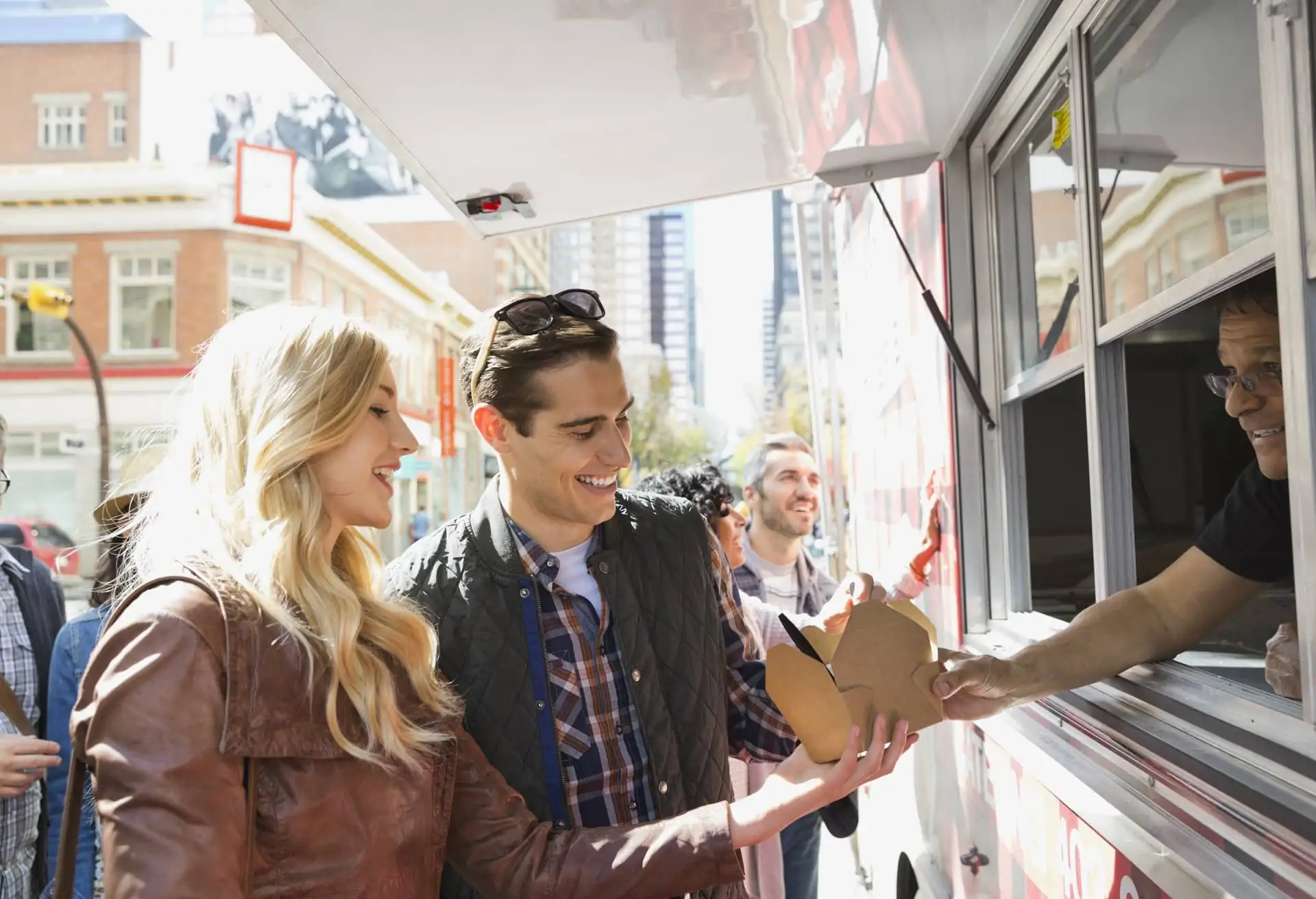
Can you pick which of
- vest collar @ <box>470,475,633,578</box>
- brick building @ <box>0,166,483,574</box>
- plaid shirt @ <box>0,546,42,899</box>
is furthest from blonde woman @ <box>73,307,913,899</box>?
brick building @ <box>0,166,483,574</box>

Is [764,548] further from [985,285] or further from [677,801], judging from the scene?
[677,801]

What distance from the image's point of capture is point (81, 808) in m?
1.31

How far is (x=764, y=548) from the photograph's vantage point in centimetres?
454

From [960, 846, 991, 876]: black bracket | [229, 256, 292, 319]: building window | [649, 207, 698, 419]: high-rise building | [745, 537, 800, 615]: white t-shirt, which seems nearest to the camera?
[960, 846, 991, 876]: black bracket

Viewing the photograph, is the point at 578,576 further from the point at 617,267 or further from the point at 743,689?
the point at 617,267

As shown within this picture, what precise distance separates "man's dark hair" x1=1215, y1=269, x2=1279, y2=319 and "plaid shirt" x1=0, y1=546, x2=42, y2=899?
285 cm

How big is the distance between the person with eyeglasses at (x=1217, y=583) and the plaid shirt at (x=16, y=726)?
2.40 m

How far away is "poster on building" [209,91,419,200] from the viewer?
115 ft

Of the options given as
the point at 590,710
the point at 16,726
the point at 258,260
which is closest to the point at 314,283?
the point at 258,260

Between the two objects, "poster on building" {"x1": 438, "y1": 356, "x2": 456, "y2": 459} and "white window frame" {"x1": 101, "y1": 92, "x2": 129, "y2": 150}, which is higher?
"white window frame" {"x1": 101, "y1": 92, "x2": 129, "y2": 150}

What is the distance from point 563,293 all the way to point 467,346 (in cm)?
21

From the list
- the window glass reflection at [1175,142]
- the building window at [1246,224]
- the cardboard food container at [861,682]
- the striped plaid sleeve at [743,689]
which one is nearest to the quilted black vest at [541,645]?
the striped plaid sleeve at [743,689]

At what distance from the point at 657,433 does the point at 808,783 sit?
172 ft

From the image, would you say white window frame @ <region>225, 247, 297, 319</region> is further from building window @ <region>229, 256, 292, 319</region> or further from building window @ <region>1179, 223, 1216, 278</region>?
building window @ <region>1179, 223, 1216, 278</region>
